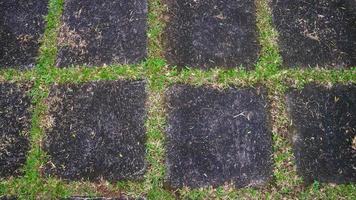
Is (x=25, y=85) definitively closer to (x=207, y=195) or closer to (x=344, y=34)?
(x=207, y=195)

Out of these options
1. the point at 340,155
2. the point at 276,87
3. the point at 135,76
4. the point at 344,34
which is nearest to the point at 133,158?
the point at 135,76

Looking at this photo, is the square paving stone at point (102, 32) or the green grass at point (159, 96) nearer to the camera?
the green grass at point (159, 96)

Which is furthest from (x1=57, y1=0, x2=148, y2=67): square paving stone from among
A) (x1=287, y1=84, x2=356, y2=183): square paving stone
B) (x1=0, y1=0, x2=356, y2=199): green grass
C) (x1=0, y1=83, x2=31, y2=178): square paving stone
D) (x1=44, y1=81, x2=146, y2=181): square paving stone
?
(x1=287, y1=84, x2=356, y2=183): square paving stone

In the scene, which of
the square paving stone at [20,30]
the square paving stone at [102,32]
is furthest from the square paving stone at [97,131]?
the square paving stone at [20,30]

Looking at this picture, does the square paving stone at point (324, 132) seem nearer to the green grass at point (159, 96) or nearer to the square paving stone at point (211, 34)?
the green grass at point (159, 96)

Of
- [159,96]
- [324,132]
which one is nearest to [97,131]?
[159,96]

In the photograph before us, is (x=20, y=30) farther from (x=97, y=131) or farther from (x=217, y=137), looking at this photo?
(x=217, y=137)
